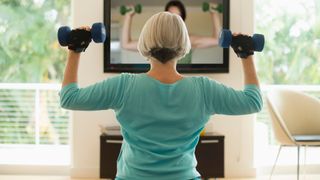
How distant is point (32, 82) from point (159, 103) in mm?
3773

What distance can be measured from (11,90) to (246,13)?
8.21ft

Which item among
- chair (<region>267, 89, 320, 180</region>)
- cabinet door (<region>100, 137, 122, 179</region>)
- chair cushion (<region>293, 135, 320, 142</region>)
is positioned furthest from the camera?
chair (<region>267, 89, 320, 180</region>)

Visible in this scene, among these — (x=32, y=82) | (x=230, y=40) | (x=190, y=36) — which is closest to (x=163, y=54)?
(x=230, y=40)

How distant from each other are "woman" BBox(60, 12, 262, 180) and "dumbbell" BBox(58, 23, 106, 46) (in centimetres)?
15

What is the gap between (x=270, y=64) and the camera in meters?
4.99

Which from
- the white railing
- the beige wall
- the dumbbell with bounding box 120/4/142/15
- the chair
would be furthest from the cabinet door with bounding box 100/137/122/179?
the chair

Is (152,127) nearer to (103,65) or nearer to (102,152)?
(102,152)

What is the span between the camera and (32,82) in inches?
195

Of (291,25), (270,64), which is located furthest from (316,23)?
(270,64)

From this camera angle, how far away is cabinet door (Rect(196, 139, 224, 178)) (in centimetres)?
Result: 418

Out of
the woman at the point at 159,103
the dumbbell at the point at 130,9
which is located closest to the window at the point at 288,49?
the dumbbell at the point at 130,9

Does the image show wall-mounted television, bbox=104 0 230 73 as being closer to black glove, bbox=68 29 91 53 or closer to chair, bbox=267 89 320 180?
chair, bbox=267 89 320 180

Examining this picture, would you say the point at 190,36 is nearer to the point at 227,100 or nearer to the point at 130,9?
the point at 130,9

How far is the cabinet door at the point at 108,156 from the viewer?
4.17 metres
